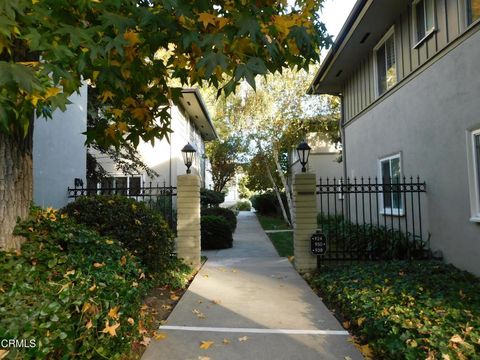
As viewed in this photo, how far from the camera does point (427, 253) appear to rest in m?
8.02

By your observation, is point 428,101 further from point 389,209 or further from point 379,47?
point 379,47

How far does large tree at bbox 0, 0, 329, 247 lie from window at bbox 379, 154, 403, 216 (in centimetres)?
592

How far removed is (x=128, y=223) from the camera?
6.58 m

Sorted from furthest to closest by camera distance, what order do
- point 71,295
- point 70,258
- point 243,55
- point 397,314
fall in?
point 397,314, point 70,258, point 243,55, point 71,295

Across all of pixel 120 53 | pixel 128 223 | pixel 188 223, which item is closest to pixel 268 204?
pixel 188 223

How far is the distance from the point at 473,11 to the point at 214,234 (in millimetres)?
8748

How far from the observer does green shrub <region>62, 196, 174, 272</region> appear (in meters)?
6.52

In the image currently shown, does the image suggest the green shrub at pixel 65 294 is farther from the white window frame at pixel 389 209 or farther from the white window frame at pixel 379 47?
the white window frame at pixel 379 47

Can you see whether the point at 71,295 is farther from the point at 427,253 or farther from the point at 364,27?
the point at 364,27

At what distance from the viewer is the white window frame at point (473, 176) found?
20.8 feet

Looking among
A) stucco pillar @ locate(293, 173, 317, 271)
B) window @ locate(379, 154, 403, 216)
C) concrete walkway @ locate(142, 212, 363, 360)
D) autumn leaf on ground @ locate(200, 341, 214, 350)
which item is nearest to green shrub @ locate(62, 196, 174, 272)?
concrete walkway @ locate(142, 212, 363, 360)

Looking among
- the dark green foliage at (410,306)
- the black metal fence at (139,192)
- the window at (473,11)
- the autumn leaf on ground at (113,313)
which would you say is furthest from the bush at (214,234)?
the autumn leaf on ground at (113,313)

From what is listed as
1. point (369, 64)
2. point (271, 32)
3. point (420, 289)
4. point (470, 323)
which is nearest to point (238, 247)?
point (369, 64)

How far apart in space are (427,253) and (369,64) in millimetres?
5792
